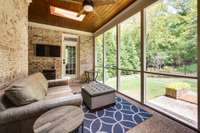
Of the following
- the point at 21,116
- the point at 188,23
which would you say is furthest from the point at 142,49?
the point at 21,116

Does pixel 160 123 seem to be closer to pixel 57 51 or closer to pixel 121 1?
pixel 121 1

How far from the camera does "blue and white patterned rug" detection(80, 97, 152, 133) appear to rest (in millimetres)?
2177

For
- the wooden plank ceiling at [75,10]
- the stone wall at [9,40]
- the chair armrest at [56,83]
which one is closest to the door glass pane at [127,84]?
the chair armrest at [56,83]

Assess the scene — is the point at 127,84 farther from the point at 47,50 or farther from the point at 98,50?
the point at 47,50

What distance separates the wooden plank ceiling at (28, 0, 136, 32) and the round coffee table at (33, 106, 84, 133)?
3.32m

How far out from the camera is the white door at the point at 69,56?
20.3 feet

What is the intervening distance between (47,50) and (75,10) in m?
2.47

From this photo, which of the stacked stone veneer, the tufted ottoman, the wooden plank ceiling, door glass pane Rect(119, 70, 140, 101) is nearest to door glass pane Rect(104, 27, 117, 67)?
the wooden plank ceiling

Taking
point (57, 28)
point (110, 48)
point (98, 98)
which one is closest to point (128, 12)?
point (110, 48)

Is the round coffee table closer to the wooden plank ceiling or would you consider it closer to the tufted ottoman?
the tufted ottoman

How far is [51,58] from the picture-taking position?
5.78 meters

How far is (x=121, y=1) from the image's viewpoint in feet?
11.9

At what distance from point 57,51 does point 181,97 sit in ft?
17.1

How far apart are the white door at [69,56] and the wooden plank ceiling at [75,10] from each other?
64 centimetres
